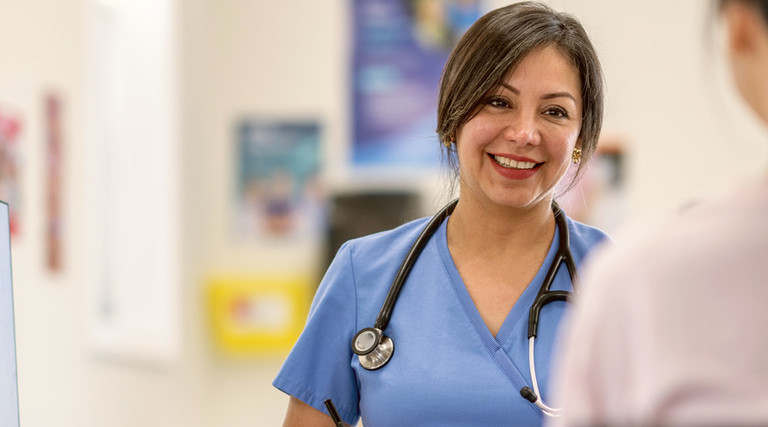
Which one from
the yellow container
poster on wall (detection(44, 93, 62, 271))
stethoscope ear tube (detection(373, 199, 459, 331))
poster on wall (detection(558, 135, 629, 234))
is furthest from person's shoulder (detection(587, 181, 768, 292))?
the yellow container

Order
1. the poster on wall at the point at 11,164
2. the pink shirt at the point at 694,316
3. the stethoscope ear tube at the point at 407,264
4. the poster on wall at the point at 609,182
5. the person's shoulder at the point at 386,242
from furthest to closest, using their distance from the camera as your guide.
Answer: the poster on wall at the point at 609,182 < the poster on wall at the point at 11,164 < the person's shoulder at the point at 386,242 < the stethoscope ear tube at the point at 407,264 < the pink shirt at the point at 694,316

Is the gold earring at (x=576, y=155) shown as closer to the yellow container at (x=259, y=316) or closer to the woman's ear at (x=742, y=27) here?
the woman's ear at (x=742, y=27)

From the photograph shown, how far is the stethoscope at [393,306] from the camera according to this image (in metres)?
1.33

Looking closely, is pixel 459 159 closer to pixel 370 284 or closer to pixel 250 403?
pixel 370 284

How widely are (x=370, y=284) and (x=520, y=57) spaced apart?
1.42 ft

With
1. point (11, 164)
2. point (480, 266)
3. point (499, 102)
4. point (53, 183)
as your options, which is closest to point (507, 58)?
point (499, 102)

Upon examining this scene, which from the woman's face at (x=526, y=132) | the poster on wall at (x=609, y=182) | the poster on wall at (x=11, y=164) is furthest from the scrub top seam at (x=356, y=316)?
the poster on wall at (x=609, y=182)

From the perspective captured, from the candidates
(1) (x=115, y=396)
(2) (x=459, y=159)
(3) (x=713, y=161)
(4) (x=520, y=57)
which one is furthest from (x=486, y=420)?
(3) (x=713, y=161)

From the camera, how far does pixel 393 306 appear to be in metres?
1.44

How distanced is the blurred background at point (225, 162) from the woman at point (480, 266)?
1.53 metres

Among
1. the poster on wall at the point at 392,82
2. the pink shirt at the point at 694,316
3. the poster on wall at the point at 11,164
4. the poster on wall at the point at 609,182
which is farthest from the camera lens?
the poster on wall at the point at 392,82

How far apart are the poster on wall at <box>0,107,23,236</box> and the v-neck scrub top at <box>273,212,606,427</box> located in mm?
1444

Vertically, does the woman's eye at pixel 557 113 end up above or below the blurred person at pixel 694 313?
above

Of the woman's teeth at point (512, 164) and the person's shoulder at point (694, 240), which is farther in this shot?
the woman's teeth at point (512, 164)
